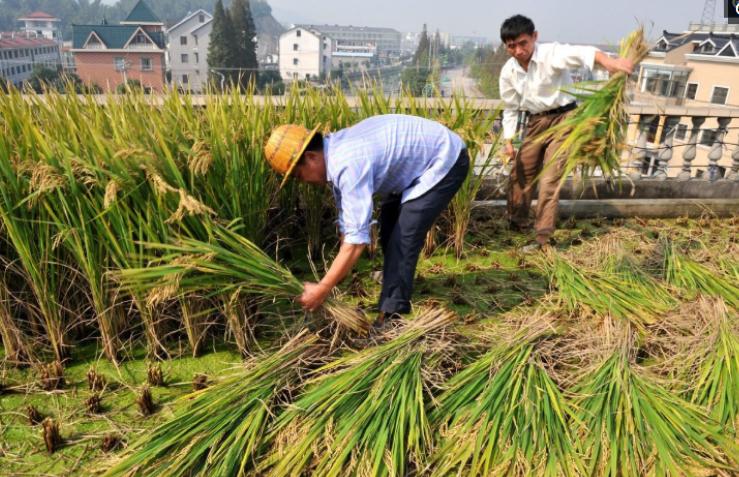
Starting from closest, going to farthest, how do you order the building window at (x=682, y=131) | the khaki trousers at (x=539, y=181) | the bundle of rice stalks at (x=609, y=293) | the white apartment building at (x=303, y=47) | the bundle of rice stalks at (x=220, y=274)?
1. the bundle of rice stalks at (x=220, y=274)
2. the bundle of rice stalks at (x=609, y=293)
3. the khaki trousers at (x=539, y=181)
4. the building window at (x=682, y=131)
5. the white apartment building at (x=303, y=47)

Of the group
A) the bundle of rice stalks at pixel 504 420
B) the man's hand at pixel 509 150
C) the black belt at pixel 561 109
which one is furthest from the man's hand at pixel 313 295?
the black belt at pixel 561 109

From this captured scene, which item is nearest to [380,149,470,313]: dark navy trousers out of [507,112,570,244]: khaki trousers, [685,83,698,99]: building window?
[507,112,570,244]: khaki trousers

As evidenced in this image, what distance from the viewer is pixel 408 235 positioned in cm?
239

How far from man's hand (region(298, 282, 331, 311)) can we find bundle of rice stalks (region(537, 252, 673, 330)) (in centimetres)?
139

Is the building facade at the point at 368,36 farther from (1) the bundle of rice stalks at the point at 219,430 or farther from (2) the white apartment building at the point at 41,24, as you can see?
(1) the bundle of rice stalks at the point at 219,430

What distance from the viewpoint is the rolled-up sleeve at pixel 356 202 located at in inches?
77.2

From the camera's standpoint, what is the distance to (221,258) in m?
1.97

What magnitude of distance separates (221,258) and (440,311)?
92 cm

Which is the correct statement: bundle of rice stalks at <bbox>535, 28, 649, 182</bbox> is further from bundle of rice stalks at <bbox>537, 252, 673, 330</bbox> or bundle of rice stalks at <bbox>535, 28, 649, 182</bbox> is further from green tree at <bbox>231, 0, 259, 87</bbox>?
green tree at <bbox>231, 0, 259, 87</bbox>

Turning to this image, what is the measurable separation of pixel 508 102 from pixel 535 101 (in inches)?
8.3

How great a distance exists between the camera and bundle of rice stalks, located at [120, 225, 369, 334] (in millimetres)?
1884

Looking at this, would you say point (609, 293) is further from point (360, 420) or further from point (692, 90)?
point (692, 90)

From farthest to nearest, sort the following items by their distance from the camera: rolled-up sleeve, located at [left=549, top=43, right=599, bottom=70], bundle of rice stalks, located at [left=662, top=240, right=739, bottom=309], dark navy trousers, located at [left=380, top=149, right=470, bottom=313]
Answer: rolled-up sleeve, located at [left=549, top=43, right=599, bottom=70] < bundle of rice stalks, located at [left=662, top=240, right=739, bottom=309] < dark navy trousers, located at [left=380, top=149, right=470, bottom=313]

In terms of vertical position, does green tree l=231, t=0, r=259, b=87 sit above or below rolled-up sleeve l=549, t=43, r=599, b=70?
above
